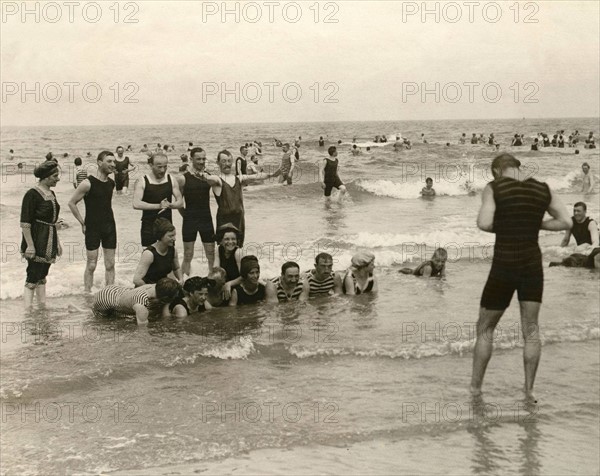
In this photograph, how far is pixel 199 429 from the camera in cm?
514

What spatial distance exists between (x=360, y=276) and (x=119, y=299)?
9.76 ft

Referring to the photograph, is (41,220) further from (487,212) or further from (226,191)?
(487,212)

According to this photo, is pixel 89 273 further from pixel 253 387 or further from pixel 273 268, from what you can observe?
pixel 253 387

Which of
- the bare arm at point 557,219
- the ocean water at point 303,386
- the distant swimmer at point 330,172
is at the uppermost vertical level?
the bare arm at point 557,219

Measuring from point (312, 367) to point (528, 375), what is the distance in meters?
1.88

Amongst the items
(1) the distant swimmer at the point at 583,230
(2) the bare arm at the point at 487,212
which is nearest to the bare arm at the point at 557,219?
(2) the bare arm at the point at 487,212

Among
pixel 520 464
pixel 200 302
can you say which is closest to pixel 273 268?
pixel 200 302

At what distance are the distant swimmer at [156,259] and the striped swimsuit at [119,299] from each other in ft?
0.45

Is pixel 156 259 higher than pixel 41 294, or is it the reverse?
pixel 156 259

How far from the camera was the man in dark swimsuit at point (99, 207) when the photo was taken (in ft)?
28.7

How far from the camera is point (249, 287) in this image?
8523mm

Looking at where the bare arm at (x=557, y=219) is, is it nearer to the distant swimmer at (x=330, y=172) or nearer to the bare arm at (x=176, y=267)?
the bare arm at (x=176, y=267)

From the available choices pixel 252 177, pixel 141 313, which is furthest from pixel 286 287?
pixel 252 177

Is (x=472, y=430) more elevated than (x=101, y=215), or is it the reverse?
(x=101, y=215)
